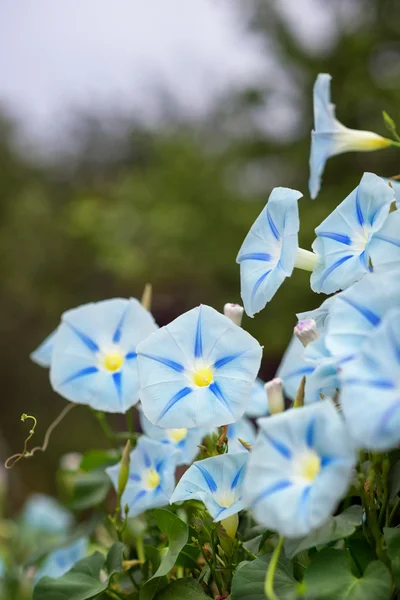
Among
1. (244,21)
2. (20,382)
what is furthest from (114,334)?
(20,382)

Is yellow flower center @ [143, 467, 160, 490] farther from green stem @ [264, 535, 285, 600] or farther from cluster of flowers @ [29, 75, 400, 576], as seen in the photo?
green stem @ [264, 535, 285, 600]

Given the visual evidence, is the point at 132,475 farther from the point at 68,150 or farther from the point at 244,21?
the point at 68,150

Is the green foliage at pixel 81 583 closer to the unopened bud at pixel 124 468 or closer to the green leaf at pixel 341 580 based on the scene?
the unopened bud at pixel 124 468

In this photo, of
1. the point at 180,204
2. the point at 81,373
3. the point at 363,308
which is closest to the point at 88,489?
the point at 81,373

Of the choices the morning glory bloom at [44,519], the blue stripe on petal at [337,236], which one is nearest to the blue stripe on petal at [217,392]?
the blue stripe on petal at [337,236]

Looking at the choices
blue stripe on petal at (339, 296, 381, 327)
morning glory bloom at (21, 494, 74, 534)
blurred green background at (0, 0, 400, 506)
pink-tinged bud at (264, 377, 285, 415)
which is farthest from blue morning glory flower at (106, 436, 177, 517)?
blurred green background at (0, 0, 400, 506)
